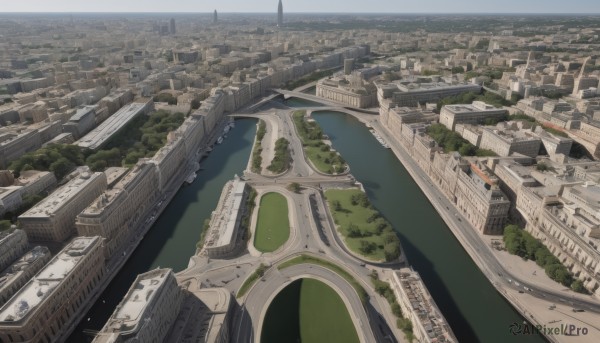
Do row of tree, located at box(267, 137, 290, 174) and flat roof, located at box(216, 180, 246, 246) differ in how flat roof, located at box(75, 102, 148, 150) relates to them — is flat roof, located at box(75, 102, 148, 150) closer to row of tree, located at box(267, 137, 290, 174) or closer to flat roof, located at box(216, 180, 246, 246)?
flat roof, located at box(216, 180, 246, 246)

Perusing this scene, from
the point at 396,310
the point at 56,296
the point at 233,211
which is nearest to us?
the point at 56,296

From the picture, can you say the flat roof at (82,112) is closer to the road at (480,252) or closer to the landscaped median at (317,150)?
the landscaped median at (317,150)

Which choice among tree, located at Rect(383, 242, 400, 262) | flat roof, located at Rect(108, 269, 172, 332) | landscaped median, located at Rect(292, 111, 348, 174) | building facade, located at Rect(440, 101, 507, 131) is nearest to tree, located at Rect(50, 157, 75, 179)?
flat roof, located at Rect(108, 269, 172, 332)

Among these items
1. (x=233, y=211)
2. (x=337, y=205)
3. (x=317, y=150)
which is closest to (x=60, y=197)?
(x=233, y=211)

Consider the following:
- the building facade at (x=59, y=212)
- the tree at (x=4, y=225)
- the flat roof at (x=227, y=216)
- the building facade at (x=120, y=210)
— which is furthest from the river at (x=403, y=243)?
the tree at (x=4, y=225)

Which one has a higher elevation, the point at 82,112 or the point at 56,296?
the point at 82,112

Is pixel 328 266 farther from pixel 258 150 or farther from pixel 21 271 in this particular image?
pixel 258 150
